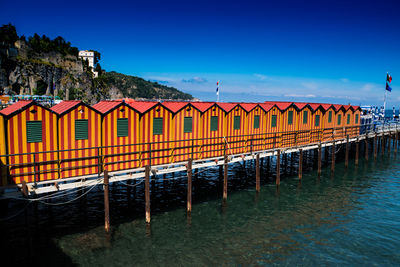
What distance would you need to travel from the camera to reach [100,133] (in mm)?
18125

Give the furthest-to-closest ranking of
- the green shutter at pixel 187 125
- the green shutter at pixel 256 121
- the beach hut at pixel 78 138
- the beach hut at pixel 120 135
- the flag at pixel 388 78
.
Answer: the flag at pixel 388 78
the green shutter at pixel 256 121
the green shutter at pixel 187 125
the beach hut at pixel 120 135
the beach hut at pixel 78 138

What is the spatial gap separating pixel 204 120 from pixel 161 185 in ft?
27.7

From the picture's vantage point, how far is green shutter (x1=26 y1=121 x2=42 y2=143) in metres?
15.6

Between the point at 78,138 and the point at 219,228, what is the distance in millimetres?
9988

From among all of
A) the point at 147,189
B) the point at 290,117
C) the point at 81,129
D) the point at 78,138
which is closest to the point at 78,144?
the point at 78,138

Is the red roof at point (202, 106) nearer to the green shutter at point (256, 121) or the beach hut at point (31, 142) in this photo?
the green shutter at point (256, 121)

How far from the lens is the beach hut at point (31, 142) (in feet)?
49.5

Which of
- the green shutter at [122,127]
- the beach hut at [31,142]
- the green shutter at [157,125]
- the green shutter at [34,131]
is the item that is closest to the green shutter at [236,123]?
the green shutter at [157,125]

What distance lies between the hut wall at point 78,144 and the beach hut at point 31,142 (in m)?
0.47

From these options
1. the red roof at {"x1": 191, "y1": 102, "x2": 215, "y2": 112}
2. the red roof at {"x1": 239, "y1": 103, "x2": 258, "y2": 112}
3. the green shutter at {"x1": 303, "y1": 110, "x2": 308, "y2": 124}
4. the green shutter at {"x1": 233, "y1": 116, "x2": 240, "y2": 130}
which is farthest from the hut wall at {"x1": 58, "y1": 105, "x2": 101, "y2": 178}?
the green shutter at {"x1": 303, "y1": 110, "x2": 308, "y2": 124}

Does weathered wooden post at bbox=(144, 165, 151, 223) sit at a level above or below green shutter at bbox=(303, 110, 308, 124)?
below

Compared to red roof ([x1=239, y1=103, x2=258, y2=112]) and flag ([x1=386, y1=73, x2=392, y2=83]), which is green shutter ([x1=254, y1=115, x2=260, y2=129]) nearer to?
red roof ([x1=239, y1=103, x2=258, y2=112])

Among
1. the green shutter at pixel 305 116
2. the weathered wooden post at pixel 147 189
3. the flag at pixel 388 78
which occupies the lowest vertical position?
the weathered wooden post at pixel 147 189

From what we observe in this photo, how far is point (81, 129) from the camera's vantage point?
1742 cm
